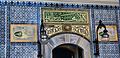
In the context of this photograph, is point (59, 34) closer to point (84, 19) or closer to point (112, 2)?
point (84, 19)

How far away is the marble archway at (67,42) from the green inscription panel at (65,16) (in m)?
0.33

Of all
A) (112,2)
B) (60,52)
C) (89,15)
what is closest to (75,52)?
(60,52)

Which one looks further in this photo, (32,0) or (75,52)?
(75,52)

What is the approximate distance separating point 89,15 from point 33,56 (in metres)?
1.55

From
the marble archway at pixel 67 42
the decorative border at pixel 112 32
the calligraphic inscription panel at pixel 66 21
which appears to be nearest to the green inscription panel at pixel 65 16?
the calligraphic inscription panel at pixel 66 21

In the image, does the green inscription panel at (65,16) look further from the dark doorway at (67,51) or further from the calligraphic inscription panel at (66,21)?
the dark doorway at (67,51)

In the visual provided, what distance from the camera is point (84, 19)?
7.61 meters

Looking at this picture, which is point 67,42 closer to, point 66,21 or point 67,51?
point 66,21

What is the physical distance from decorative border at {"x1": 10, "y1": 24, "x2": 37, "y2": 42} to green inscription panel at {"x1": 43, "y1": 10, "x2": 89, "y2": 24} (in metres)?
0.37

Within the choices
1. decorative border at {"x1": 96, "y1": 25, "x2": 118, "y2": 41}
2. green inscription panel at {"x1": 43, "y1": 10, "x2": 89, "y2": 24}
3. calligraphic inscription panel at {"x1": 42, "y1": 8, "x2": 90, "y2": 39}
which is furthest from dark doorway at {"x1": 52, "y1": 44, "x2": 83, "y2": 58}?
decorative border at {"x1": 96, "y1": 25, "x2": 118, "y2": 41}

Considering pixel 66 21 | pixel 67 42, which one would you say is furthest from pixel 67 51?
pixel 66 21

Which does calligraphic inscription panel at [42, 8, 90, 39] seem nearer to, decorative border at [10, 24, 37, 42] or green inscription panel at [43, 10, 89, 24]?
green inscription panel at [43, 10, 89, 24]

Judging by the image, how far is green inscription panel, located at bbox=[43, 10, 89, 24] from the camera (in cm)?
741

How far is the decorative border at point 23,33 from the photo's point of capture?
23.6 feet
